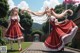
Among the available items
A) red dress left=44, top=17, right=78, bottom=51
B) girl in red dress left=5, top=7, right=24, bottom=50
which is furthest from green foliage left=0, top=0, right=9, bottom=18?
red dress left=44, top=17, right=78, bottom=51

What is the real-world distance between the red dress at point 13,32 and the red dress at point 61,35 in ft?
6.63

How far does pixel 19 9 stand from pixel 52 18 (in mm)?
3185

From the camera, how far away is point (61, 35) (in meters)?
18.5

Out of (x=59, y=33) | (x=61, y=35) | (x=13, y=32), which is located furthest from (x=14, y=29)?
(x=61, y=35)

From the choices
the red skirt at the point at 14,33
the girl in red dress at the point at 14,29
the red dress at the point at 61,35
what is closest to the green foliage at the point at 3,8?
the girl in red dress at the point at 14,29

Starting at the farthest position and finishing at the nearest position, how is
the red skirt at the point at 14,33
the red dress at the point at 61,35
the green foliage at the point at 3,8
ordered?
the green foliage at the point at 3,8
the red skirt at the point at 14,33
the red dress at the point at 61,35

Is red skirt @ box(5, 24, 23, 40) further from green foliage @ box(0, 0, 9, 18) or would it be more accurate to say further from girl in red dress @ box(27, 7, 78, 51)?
green foliage @ box(0, 0, 9, 18)

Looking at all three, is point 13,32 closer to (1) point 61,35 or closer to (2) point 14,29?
(2) point 14,29

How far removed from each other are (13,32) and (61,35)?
3239 mm

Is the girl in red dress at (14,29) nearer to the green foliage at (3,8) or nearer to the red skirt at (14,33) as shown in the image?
the red skirt at (14,33)

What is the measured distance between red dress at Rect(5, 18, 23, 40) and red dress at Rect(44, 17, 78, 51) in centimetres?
202

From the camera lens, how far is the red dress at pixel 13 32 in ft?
62.9

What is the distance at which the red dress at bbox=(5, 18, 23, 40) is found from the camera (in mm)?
19172

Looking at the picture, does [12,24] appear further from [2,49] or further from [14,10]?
[2,49]
